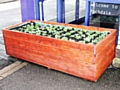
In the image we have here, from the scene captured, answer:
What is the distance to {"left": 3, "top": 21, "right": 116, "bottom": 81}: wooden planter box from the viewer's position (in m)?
2.52

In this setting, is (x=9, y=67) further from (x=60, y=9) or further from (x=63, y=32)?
(x=60, y=9)

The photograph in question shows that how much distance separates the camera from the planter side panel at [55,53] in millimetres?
2543

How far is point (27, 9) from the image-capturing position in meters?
3.92

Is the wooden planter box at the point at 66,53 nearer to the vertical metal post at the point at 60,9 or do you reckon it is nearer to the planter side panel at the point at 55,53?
the planter side panel at the point at 55,53

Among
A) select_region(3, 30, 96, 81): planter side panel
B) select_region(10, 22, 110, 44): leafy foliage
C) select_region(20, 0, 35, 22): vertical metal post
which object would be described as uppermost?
select_region(20, 0, 35, 22): vertical metal post

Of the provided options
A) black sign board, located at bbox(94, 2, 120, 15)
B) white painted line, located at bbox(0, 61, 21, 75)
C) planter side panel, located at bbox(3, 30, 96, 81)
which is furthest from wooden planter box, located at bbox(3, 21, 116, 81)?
black sign board, located at bbox(94, 2, 120, 15)

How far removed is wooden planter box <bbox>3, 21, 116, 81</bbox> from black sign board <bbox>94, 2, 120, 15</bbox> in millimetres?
800

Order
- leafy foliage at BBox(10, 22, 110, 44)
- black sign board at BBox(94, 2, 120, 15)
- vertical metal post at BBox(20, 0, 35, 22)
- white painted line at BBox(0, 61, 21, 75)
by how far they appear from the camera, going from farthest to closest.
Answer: vertical metal post at BBox(20, 0, 35, 22)
black sign board at BBox(94, 2, 120, 15)
white painted line at BBox(0, 61, 21, 75)
leafy foliage at BBox(10, 22, 110, 44)

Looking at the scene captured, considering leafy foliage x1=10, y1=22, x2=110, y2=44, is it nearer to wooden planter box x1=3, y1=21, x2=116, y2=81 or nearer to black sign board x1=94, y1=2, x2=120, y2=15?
wooden planter box x1=3, y1=21, x2=116, y2=81

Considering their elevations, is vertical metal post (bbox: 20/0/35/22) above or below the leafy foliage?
above

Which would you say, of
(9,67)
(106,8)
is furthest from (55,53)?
(106,8)

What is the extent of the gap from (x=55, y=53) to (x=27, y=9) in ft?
5.08

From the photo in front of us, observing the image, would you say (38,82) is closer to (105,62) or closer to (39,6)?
(105,62)

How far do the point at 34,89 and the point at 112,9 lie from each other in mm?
2144
